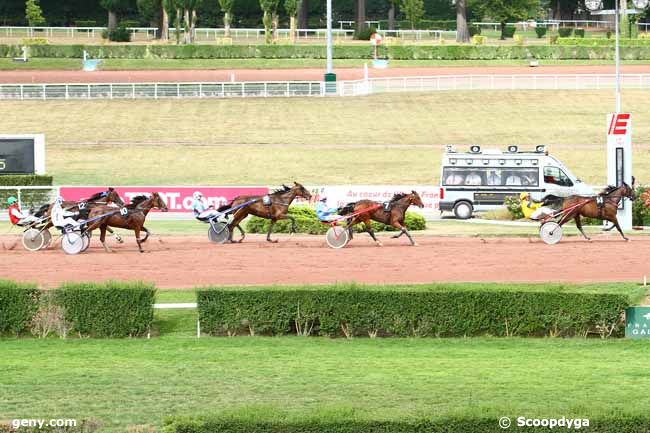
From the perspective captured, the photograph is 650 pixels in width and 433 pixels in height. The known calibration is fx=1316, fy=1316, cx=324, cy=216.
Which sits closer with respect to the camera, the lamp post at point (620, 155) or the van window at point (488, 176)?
the lamp post at point (620, 155)

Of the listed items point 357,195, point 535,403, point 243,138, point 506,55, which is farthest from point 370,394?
point 506,55

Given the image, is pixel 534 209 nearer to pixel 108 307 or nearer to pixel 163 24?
pixel 108 307

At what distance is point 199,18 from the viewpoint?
91.0 metres

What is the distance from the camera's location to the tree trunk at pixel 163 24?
79875 mm

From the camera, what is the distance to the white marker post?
100 ft

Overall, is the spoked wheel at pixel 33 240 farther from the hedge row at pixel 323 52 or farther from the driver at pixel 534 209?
the hedge row at pixel 323 52

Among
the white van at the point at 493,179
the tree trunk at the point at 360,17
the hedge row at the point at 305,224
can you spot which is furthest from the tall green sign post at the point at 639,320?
the tree trunk at the point at 360,17

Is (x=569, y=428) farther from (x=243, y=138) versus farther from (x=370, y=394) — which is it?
(x=243, y=138)

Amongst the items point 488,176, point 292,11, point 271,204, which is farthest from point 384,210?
point 292,11

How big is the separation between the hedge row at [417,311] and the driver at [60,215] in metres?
8.30

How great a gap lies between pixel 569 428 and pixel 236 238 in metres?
18.2

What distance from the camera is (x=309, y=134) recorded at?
5222 centimetres

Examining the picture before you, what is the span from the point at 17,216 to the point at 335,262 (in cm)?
656

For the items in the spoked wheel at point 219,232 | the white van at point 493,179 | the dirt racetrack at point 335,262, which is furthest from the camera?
the white van at point 493,179
